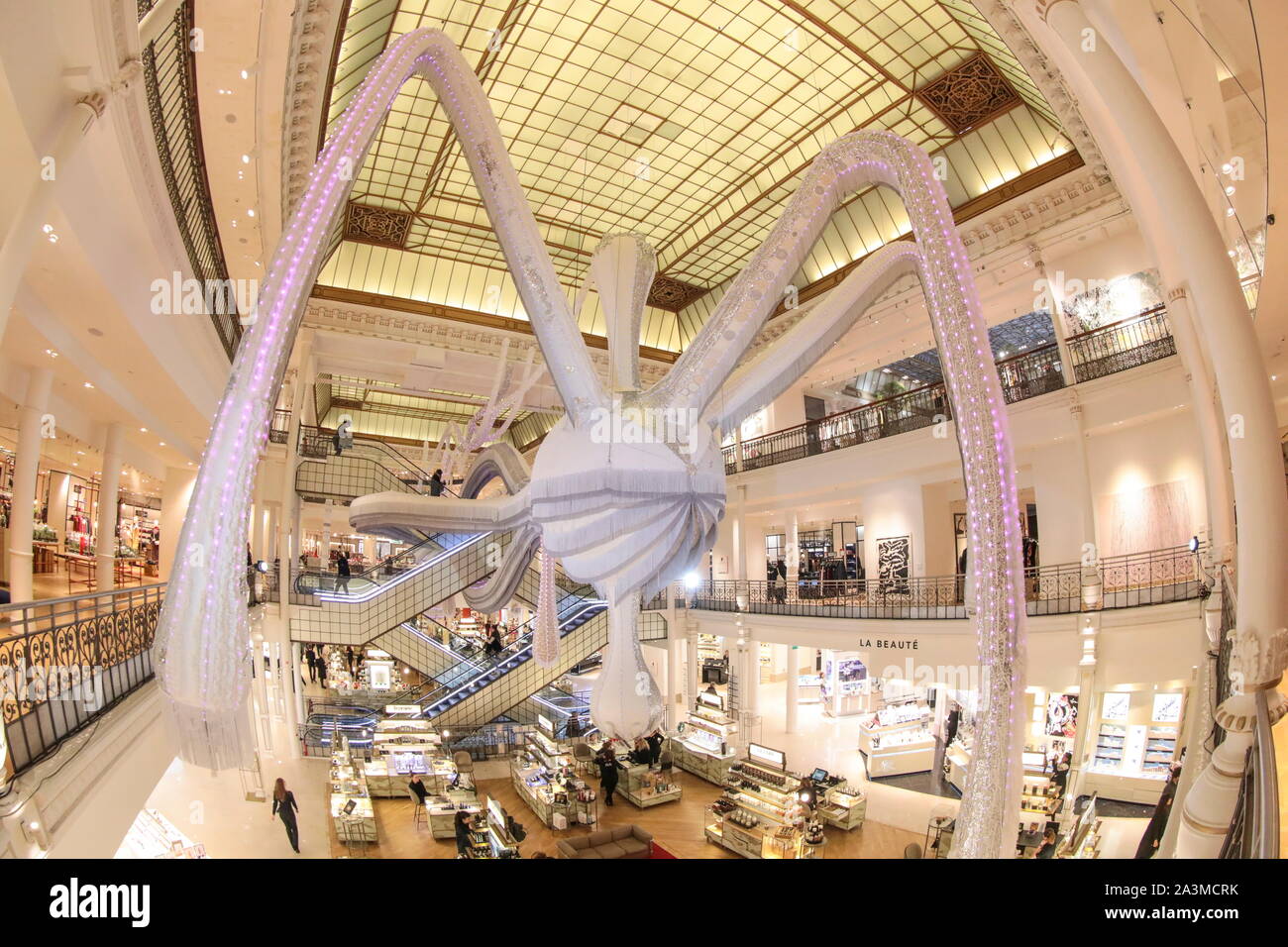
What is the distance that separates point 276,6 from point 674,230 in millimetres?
8822

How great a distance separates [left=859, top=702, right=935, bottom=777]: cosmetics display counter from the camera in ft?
40.2

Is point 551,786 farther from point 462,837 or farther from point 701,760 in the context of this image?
point 701,760

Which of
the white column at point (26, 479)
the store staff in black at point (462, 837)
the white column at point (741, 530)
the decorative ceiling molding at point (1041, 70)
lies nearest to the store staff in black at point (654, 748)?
the white column at point (741, 530)

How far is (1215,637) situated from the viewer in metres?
4.14

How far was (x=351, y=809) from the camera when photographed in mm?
9148

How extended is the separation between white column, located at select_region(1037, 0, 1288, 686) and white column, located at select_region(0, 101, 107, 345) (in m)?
4.63

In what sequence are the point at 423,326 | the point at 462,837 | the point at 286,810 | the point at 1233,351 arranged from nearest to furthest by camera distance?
1. the point at 1233,351
2. the point at 286,810
3. the point at 462,837
4. the point at 423,326

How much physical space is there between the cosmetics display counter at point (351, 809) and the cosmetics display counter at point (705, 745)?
18.4ft

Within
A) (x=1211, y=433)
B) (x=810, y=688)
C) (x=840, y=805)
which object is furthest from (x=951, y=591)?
(x=1211, y=433)

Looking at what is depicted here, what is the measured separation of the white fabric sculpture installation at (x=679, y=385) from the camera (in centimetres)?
142

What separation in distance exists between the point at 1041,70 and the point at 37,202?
356 inches

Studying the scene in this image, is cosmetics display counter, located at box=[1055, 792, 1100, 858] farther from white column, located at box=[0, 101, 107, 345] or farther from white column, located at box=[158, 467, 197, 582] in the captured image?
white column, located at box=[158, 467, 197, 582]

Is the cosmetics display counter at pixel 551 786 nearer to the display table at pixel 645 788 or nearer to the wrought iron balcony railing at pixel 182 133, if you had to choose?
the display table at pixel 645 788
